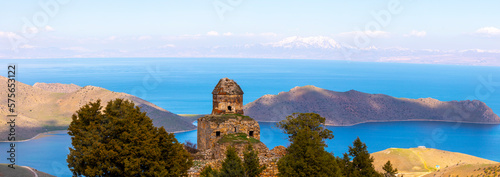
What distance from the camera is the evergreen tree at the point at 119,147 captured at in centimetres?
2422

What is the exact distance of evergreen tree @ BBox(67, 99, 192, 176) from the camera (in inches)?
953

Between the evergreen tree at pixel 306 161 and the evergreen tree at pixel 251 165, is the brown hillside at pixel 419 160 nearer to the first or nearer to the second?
the evergreen tree at pixel 306 161

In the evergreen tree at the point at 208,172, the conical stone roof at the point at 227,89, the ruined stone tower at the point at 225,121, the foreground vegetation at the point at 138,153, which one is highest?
the conical stone roof at the point at 227,89

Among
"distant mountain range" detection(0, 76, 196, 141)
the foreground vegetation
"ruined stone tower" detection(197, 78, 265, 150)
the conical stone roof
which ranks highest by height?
"distant mountain range" detection(0, 76, 196, 141)

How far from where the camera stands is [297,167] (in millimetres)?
24750

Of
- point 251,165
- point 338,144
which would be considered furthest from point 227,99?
point 338,144

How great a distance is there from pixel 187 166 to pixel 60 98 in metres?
186

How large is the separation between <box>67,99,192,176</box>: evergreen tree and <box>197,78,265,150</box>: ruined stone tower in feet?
32.5

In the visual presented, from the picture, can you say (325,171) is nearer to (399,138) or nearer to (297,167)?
(297,167)

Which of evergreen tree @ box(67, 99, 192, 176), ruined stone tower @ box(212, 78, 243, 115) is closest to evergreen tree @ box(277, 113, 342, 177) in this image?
evergreen tree @ box(67, 99, 192, 176)

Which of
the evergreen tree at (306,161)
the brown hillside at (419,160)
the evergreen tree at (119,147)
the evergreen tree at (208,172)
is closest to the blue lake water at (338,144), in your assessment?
the brown hillside at (419,160)

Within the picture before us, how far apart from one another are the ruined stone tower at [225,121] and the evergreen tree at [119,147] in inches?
390

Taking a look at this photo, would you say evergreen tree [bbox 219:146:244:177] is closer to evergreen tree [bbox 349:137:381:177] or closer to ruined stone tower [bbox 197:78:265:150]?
evergreen tree [bbox 349:137:381:177]

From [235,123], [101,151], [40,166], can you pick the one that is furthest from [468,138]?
[101,151]
